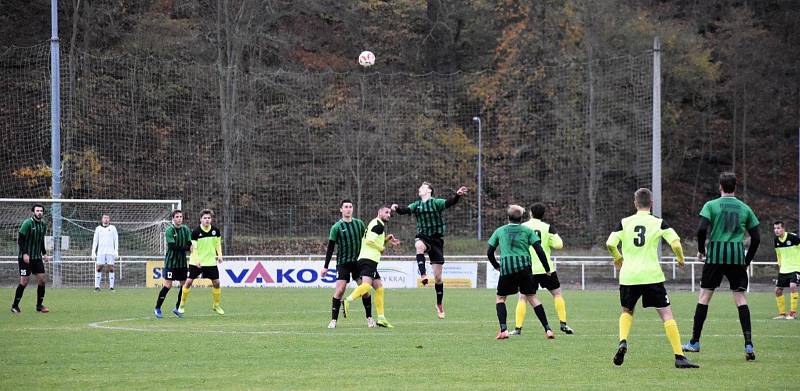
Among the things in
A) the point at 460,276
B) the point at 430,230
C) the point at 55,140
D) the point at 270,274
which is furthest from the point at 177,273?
the point at 460,276

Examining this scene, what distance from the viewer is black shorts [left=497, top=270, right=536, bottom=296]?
14.1m

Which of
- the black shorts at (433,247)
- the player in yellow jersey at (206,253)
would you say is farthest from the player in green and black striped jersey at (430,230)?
the player in yellow jersey at (206,253)

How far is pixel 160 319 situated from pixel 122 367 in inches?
303

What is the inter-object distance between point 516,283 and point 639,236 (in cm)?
332

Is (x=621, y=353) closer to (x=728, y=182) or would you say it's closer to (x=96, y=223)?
(x=728, y=182)

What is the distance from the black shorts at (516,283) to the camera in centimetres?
1415

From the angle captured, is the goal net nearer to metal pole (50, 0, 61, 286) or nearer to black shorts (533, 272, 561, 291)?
metal pole (50, 0, 61, 286)

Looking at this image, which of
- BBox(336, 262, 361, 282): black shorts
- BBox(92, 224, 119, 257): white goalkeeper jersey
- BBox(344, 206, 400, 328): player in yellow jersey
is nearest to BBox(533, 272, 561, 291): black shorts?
BBox(344, 206, 400, 328): player in yellow jersey

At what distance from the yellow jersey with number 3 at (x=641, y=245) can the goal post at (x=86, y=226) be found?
2204 centimetres

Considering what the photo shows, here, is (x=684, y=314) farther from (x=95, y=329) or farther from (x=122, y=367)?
(x=122, y=367)

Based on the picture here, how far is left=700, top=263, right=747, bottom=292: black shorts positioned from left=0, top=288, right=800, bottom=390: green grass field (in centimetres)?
82

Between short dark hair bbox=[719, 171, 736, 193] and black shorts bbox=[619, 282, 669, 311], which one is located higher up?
short dark hair bbox=[719, 171, 736, 193]

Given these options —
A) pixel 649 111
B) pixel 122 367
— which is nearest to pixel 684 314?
pixel 122 367

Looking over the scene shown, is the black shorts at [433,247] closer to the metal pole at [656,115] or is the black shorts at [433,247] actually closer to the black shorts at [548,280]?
the black shorts at [548,280]
